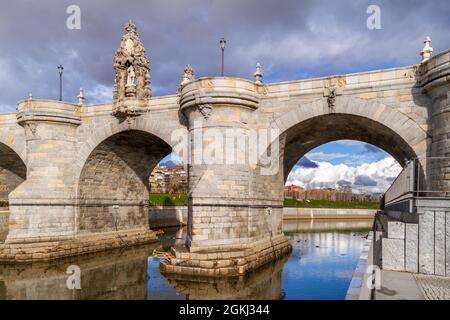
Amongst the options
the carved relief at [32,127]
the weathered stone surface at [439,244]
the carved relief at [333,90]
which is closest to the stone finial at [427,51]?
the carved relief at [333,90]

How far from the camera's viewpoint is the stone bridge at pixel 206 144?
13695 mm

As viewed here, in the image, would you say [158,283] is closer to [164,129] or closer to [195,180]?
[195,180]

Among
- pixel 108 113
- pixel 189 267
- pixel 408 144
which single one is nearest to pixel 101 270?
pixel 189 267

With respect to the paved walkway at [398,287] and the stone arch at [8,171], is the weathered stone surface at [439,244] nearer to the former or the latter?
the paved walkway at [398,287]

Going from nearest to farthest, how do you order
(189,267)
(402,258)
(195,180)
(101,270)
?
(402,258) < (189,267) < (195,180) < (101,270)

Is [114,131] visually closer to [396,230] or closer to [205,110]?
[205,110]

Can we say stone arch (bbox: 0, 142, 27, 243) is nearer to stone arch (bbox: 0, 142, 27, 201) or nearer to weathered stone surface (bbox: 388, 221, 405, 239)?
stone arch (bbox: 0, 142, 27, 201)

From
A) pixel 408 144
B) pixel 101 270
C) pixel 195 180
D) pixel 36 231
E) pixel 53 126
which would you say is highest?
pixel 53 126

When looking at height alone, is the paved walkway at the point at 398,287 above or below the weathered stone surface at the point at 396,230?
below

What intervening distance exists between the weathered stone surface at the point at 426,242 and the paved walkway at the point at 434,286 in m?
0.19

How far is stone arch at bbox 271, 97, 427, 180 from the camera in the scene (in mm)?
13356

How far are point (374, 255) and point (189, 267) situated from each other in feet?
24.5

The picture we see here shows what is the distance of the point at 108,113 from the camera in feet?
64.4

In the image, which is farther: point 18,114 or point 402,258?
point 18,114
